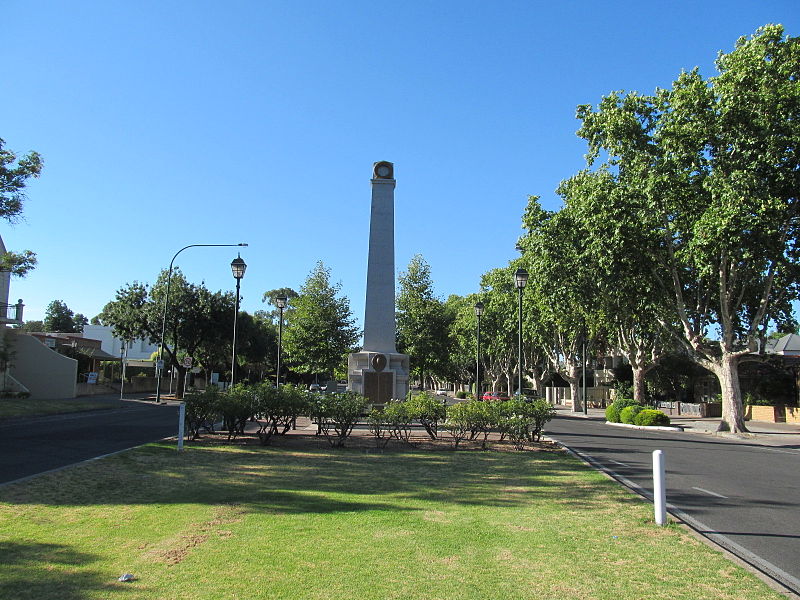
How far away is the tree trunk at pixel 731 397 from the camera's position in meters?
25.6

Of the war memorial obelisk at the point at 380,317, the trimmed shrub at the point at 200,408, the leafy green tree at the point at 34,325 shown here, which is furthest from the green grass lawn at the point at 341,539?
the leafy green tree at the point at 34,325

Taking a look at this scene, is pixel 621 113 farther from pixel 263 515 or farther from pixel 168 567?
pixel 168 567

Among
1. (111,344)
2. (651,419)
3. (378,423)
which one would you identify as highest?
(111,344)

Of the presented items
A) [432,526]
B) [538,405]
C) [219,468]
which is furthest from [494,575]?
[538,405]

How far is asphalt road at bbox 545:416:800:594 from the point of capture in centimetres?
683

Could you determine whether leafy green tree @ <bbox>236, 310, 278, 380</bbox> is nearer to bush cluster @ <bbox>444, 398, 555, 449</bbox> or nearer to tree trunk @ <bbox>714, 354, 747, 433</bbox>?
tree trunk @ <bbox>714, 354, 747, 433</bbox>

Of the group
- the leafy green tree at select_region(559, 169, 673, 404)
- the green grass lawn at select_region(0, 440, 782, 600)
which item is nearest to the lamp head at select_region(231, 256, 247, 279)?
the green grass lawn at select_region(0, 440, 782, 600)

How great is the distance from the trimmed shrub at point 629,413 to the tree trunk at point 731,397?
3.78 m

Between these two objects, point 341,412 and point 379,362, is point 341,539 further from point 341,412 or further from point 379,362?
point 379,362

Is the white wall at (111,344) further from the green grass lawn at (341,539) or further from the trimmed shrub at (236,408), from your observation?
the green grass lawn at (341,539)

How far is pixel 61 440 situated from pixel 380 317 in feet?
42.3

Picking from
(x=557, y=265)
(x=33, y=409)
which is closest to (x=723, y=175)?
(x=557, y=265)

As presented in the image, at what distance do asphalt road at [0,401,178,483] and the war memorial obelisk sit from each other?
7599 mm

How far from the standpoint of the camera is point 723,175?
23.2 m
